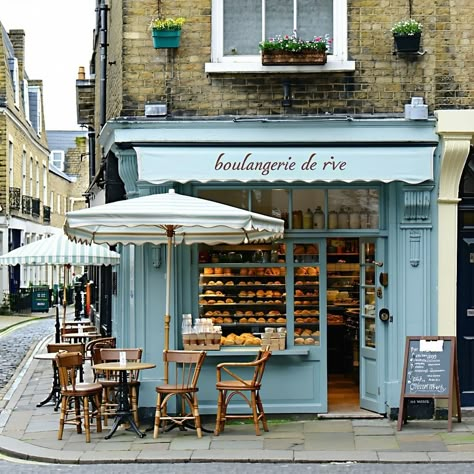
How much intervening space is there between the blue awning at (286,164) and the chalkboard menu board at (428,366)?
1818mm

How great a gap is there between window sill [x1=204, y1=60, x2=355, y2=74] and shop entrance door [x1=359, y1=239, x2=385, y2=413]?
2099 millimetres

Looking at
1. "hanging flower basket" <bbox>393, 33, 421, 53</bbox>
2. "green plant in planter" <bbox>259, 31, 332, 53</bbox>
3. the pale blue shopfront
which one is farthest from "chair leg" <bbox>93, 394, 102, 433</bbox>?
"hanging flower basket" <bbox>393, 33, 421, 53</bbox>

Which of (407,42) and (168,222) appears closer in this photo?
(168,222)

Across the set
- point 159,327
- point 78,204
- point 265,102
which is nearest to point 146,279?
point 159,327

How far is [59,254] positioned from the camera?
14820 mm

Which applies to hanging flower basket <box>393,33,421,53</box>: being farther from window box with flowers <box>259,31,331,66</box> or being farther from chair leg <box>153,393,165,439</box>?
chair leg <box>153,393,165,439</box>

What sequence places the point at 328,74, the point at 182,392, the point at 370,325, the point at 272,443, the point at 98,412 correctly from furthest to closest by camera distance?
the point at 370,325, the point at 328,74, the point at 98,412, the point at 182,392, the point at 272,443

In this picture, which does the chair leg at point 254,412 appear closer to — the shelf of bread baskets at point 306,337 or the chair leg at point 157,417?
the chair leg at point 157,417

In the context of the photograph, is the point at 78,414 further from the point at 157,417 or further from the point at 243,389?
the point at 243,389

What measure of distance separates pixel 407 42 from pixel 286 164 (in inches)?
78.0

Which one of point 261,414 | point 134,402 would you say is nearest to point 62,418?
point 134,402

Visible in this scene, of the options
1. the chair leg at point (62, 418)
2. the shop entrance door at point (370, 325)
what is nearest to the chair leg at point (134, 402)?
the chair leg at point (62, 418)

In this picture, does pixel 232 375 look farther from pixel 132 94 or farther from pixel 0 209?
pixel 0 209

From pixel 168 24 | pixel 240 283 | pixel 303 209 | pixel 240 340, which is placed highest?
pixel 168 24
